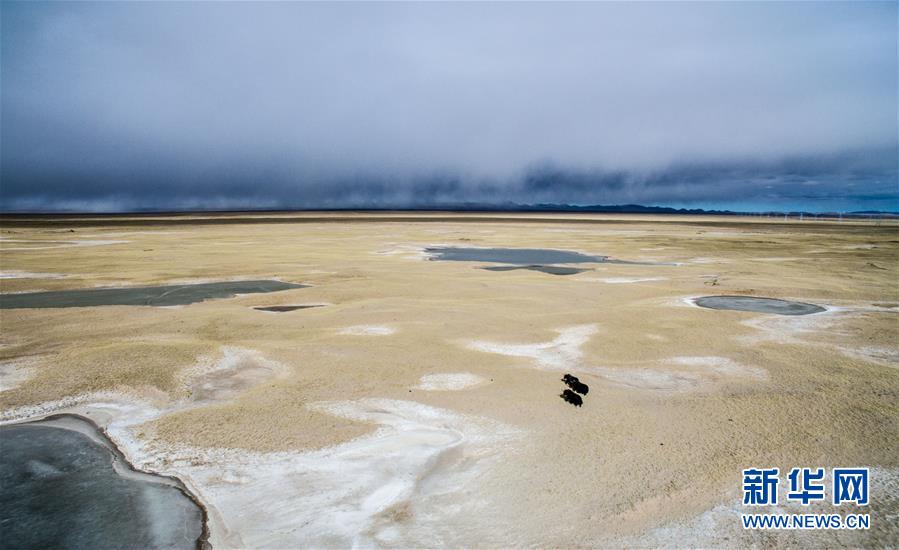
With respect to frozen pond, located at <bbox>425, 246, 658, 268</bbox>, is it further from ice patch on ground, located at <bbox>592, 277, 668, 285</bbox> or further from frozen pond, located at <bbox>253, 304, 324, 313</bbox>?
frozen pond, located at <bbox>253, 304, 324, 313</bbox>

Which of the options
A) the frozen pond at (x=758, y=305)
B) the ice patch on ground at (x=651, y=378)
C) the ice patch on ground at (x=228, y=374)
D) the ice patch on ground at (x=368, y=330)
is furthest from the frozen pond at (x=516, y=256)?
the ice patch on ground at (x=228, y=374)

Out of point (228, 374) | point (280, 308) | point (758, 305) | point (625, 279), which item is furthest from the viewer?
point (625, 279)

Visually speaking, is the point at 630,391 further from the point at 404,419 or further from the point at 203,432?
the point at 203,432

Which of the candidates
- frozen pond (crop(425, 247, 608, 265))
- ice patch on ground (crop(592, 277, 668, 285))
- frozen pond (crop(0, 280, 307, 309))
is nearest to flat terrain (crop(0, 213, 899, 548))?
frozen pond (crop(0, 280, 307, 309))

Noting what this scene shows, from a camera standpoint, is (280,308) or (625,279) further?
(625,279)

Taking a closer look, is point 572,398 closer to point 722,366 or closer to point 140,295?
point 722,366

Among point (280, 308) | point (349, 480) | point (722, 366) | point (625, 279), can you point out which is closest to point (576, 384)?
point (722, 366)

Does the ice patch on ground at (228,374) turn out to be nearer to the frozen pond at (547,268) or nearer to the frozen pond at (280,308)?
the frozen pond at (280,308)
